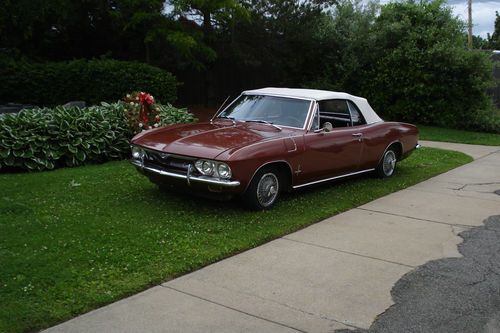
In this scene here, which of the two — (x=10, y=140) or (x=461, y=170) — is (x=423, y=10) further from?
→ (x=10, y=140)

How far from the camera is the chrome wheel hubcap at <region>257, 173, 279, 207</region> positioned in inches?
271

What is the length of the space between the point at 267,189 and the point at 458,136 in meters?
11.2

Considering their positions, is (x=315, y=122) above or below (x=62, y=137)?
above

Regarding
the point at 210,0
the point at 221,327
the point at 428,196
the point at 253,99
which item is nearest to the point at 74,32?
the point at 210,0

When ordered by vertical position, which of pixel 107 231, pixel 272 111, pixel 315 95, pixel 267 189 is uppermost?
pixel 315 95

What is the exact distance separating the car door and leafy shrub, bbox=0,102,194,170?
154 inches

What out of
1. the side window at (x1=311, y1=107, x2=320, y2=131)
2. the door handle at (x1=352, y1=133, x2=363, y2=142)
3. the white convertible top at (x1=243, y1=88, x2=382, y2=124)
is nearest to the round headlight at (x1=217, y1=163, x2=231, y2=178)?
the side window at (x1=311, y1=107, x2=320, y2=131)

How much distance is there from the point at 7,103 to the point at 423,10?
13.6 metres

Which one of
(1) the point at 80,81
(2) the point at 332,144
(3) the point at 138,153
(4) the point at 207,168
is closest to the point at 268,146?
(4) the point at 207,168

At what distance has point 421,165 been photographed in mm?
11078

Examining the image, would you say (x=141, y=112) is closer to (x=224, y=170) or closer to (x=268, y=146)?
(x=268, y=146)

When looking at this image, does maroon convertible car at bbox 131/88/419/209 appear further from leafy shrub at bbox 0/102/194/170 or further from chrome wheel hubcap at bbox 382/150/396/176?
leafy shrub at bbox 0/102/194/170

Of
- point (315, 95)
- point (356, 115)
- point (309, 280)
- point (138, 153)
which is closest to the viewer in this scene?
point (309, 280)

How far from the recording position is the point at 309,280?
16.1ft
